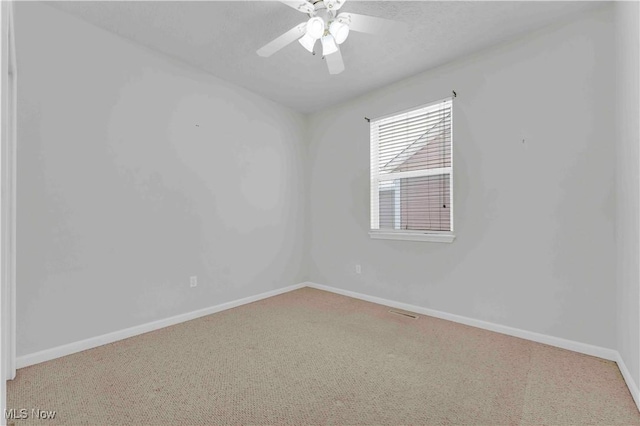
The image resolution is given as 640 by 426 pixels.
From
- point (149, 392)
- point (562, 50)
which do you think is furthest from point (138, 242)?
point (562, 50)

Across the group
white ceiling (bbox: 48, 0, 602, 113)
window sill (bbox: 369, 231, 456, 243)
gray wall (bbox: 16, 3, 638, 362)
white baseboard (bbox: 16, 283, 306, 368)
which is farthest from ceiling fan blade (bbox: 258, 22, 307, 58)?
white baseboard (bbox: 16, 283, 306, 368)

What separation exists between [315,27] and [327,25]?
0.30m

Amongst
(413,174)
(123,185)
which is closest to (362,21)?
(413,174)

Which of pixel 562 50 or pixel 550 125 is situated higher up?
pixel 562 50

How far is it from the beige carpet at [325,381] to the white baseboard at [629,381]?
4 centimetres

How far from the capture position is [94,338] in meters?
2.52

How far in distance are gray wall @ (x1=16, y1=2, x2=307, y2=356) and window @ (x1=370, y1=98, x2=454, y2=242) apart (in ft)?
4.82

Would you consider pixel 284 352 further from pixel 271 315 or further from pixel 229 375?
pixel 271 315

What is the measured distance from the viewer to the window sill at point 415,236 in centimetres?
313

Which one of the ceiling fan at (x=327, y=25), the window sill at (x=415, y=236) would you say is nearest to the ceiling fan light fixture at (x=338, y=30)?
the ceiling fan at (x=327, y=25)

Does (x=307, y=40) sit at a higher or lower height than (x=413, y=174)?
higher

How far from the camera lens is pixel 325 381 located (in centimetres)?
203

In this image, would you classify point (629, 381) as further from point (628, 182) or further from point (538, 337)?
point (628, 182)

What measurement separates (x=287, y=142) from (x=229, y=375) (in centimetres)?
305
